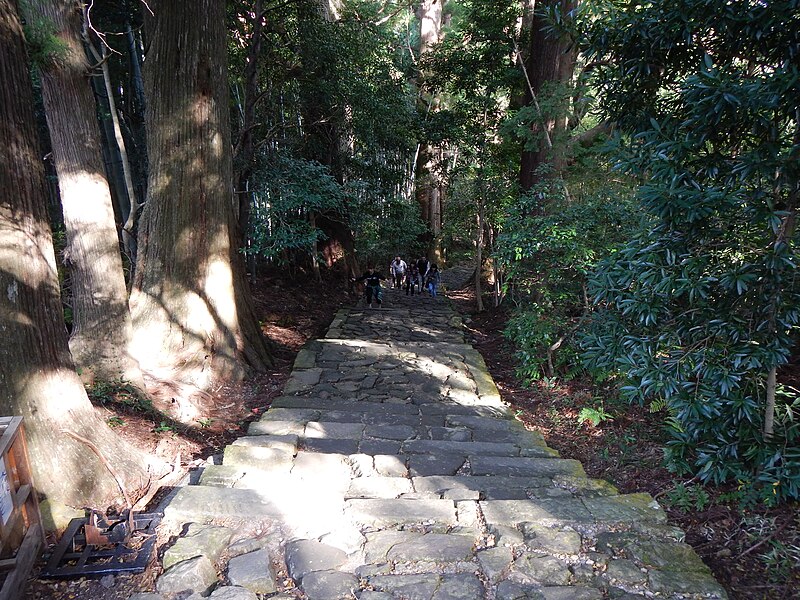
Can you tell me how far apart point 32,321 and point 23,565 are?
1.34 m

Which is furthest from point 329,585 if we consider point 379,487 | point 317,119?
point 317,119

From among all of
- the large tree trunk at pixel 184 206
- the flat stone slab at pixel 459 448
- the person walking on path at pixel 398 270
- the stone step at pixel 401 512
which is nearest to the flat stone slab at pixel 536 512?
the stone step at pixel 401 512

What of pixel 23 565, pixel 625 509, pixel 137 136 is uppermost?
pixel 137 136

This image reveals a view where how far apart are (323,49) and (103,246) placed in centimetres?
615

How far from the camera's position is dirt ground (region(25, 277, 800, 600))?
8.50 feet

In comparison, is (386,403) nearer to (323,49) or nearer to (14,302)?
(14,302)

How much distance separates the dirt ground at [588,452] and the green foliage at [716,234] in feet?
0.85

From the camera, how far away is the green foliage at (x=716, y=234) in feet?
8.92

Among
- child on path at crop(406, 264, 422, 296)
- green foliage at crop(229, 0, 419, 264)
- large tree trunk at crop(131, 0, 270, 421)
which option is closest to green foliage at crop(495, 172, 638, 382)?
green foliage at crop(229, 0, 419, 264)

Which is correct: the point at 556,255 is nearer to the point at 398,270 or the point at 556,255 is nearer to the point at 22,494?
the point at 22,494

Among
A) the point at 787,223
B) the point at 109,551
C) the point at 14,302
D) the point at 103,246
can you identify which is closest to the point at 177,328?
the point at 103,246

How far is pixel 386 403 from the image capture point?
5969 mm

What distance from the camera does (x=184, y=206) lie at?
5996mm

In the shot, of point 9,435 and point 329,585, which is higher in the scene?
point 9,435
